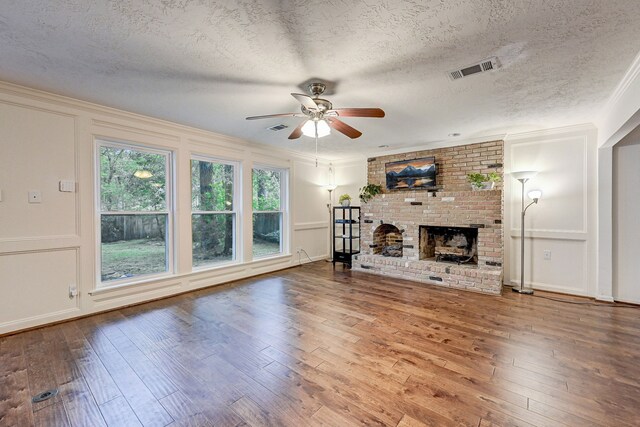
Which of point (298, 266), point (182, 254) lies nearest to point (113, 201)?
point (182, 254)

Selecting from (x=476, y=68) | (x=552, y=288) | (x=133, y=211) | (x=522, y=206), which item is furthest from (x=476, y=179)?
(x=133, y=211)

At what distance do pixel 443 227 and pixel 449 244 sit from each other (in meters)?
0.42

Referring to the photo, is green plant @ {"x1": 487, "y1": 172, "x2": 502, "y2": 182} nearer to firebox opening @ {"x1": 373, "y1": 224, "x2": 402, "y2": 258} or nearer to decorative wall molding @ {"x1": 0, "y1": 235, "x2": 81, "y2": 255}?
firebox opening @ {"x1": 373, "y1": 224, "x2": 402, "y2": 258}

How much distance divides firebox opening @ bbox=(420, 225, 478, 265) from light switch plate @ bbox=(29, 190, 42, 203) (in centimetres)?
530

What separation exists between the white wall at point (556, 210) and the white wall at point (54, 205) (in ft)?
17.1

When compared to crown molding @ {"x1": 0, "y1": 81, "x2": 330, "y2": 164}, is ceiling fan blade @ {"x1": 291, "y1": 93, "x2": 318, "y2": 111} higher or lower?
lower

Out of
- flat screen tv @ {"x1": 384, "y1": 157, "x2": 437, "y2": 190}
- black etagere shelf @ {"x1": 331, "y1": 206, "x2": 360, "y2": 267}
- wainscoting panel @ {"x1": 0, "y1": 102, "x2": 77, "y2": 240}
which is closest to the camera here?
wainscoting panel @ {"x1": 0, "y1": 102, "x2": 77, "y2": 240}

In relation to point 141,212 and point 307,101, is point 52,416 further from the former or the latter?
point 307,101

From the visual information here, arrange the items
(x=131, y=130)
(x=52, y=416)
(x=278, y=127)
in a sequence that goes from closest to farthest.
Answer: (x=52, y=416) → (x=131, y=130) → (x=278, y=127)

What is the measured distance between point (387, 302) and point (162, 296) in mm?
3129

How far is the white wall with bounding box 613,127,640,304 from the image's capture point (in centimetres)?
355

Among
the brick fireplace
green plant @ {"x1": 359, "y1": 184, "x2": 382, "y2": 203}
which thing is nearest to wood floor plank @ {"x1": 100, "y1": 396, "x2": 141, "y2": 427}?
the brick fireplace

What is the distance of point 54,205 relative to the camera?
3021mm

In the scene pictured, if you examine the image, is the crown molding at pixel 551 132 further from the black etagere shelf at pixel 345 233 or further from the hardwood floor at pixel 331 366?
the black etagere shelf at pixel 345 233
